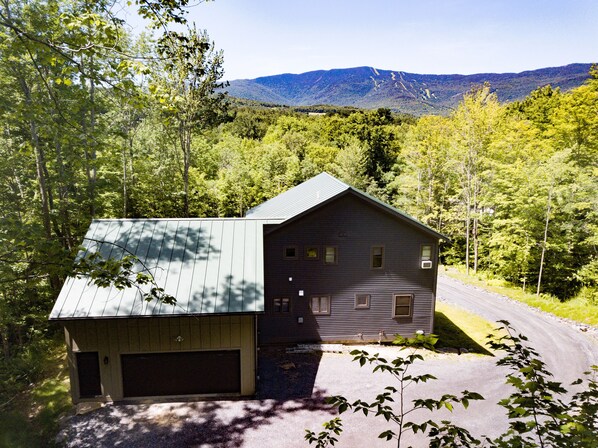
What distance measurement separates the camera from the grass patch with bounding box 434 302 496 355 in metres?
18.7

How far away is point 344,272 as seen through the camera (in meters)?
18.3

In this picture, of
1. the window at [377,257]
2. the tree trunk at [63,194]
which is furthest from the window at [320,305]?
the tree trunk at [63,194]

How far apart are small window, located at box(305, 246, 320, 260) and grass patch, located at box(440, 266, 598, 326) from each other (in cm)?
1692

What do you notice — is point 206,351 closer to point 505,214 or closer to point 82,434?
point 82,434

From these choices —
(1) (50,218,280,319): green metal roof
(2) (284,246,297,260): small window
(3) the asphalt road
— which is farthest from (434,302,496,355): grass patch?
(1) (50,218,280,319): green metal roof

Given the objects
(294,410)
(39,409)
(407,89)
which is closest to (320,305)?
(294,410)

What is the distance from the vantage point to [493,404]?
13.6m

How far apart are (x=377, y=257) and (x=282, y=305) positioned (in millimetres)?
5446

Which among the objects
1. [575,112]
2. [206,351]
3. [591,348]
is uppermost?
[575,112]

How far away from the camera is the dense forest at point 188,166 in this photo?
9.30 metres

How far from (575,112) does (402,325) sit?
23.7m

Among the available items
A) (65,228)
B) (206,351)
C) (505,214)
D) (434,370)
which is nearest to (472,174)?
(505,214)

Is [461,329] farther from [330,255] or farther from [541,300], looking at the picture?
[330,255]

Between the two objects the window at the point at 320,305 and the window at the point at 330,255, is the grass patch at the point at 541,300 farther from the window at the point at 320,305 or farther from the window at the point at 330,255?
the window at the point at 330,255
